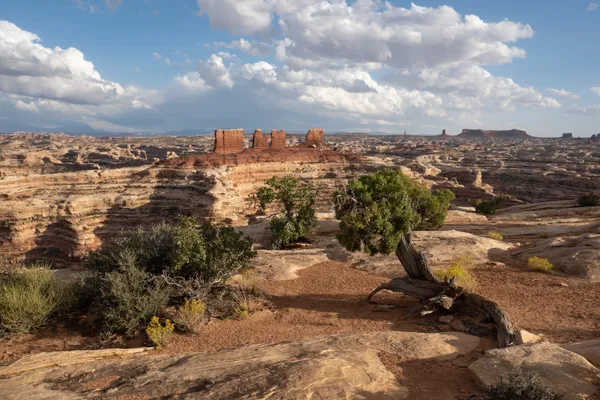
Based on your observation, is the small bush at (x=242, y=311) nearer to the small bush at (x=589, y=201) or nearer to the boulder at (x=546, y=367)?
the boulder at (x=546, y=367)

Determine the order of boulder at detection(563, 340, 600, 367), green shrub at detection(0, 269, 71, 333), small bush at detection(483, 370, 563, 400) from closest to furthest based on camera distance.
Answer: small bush at detection(483, 370, 563, 400), boulder at detection(563, 340, 600, 367), green shrub at detection(0, 269, 71, 333)

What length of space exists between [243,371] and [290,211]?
60.4 feet

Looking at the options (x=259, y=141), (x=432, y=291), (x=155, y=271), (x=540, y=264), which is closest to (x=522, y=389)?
(x=432, y=291)

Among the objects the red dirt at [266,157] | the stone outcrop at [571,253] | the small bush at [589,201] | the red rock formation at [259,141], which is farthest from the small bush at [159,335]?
the red rock formation at [259,141]

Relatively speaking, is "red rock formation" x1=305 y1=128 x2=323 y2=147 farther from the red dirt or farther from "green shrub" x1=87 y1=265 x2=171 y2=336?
"green shrub" x1=87 y1=265 x2=171 y2=336

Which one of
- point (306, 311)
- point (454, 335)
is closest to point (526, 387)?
point (454, 335)

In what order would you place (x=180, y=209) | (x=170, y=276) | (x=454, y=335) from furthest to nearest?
(x=180, y=209) → (x=170, y=276) → (x=454, y=335)

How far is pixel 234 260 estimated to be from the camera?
51.3 ft

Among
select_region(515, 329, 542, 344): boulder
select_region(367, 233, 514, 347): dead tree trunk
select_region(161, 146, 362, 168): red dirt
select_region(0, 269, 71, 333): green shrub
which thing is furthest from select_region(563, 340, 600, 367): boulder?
select_region(161, 146, 362, 168): red dirt

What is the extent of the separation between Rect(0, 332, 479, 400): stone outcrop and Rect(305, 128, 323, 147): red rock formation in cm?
7839

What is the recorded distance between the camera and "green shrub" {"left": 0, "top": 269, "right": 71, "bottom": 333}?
12.0 meters

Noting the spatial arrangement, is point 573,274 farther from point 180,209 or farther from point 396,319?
point 180,209

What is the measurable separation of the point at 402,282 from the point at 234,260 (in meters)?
6.92

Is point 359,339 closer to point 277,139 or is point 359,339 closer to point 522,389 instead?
point 522,389
